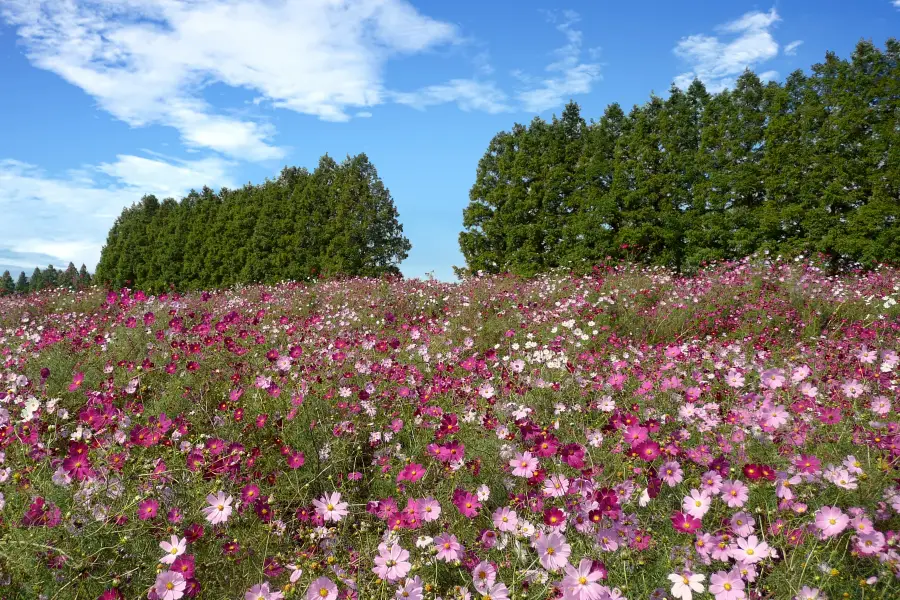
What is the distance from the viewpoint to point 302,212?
20703mm

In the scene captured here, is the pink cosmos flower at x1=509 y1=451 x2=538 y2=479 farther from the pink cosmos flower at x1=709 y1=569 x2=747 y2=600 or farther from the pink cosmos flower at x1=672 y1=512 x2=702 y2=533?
the pink cosmos flower at x1=709 y1=569 x2=747 y2=600

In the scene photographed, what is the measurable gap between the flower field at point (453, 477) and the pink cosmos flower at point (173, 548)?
14 mm

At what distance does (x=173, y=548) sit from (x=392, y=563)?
2.50 ft

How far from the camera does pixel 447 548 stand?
190 cm

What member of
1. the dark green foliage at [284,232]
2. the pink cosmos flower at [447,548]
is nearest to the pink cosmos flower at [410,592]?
the pink cosmos flower at [447,548]

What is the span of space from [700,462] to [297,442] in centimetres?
221

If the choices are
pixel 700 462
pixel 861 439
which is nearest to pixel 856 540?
pixel 700 462

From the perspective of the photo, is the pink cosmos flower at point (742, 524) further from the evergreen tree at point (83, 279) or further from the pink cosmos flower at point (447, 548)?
the evergreen tree at point (83, 279)

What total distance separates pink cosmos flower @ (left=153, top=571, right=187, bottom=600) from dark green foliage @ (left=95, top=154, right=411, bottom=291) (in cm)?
1695

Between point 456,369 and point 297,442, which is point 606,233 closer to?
point 456,369

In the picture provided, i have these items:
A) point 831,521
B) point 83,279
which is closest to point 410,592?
point 831,521

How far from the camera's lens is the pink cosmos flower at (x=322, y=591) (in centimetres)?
162

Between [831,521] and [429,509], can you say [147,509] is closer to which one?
[429,509]

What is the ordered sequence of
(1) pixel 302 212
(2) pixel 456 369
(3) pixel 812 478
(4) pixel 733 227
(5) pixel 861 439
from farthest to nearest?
1. (1) pixel 302 212
2. (4) pixel 733 227
3. (2) pixel 456 369
4. (5) pixel 861 439
5. (3) pixel 812 478
